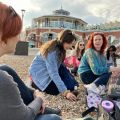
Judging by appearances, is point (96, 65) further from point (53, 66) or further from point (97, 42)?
point (53, 66)

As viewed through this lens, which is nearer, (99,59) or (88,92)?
(88,92)

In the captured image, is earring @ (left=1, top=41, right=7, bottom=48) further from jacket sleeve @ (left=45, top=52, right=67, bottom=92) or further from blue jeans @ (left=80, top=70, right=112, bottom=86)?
blue jeans @ (left=80, top=70, right=112, bottom=86)

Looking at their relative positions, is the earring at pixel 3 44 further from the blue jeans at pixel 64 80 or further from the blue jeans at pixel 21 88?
the blue jeans at pixel 64 80

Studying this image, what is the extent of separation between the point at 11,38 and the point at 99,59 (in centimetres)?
397

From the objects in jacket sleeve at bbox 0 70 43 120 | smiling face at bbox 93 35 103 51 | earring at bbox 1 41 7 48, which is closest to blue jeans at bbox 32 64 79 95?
smiling face at bbox 93 35 103 51

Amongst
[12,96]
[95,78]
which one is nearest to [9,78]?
[12,96]

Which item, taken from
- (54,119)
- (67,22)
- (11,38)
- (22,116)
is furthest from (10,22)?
(67,22)

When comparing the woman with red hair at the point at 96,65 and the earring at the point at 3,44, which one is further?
the woman with red hair at the point at 96,65

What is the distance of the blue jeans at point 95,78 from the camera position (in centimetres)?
587

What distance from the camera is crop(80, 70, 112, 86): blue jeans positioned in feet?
19.2

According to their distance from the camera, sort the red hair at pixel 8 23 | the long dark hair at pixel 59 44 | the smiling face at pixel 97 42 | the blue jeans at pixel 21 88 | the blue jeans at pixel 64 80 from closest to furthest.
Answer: the red hair at pixel 8 23, the blue jeans at pixel 21 88, the long dark hair at pixel 59 44, the blue jeans at pixel 64 80, the smiling face at pixel 97 42

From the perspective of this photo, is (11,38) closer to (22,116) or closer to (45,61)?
(22,116)

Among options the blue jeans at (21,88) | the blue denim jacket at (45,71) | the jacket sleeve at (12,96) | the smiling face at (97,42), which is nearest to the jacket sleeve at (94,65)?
the smiling face at (97,42)

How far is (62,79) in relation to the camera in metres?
5.44
